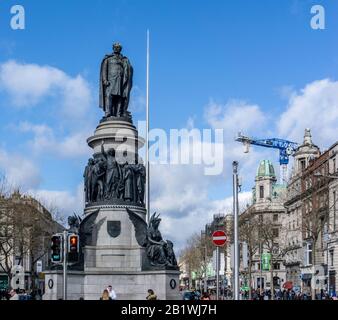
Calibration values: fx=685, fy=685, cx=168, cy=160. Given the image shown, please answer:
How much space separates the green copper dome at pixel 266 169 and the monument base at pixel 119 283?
461ft

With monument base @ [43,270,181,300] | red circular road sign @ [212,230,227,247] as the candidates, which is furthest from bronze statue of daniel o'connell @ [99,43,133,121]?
red circular road sign @ [212,230,227,247]

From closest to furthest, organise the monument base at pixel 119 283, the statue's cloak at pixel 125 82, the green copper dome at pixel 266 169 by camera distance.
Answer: the monument base at pixel 119 283 < the statue's cloak at pixel 125 82 < the green copper dome at pixel 266 169

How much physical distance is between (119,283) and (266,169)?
14283 cm

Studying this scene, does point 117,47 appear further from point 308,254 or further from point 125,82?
point 308,254

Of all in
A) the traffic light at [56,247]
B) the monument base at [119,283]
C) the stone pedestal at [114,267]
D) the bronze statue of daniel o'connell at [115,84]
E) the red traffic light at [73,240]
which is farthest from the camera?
the bronze statue of daniel o'connell at [115,84]

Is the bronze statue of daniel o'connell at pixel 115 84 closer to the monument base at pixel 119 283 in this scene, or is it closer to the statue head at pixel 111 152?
the statue head at pixel 111 152

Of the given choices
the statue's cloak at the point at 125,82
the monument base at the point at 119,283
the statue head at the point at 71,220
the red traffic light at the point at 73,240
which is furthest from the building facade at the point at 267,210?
the red traffic light at the point at 73,240

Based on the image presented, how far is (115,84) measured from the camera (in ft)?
134

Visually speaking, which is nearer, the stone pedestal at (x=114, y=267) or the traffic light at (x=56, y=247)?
the traffic light at (x=56, y=247)

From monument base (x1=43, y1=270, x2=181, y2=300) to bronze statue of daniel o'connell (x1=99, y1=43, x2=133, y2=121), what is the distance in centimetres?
972

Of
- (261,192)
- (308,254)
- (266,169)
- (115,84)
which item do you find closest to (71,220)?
(115,84)

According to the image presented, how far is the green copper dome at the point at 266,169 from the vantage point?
175 m

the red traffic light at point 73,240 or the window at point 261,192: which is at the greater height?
the window at point 261,192
